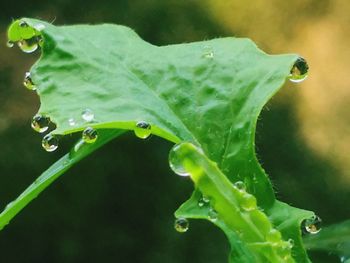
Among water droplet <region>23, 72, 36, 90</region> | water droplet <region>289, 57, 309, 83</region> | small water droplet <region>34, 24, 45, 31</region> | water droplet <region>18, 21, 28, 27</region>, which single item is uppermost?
small water droplet <region>34, 24, 45, 31</region>

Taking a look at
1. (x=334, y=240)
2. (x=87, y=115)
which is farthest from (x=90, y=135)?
(x=334, y=240)

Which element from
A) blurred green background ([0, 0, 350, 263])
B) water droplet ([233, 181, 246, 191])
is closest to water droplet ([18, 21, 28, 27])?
water droplet ([233, 181, 246, 191])

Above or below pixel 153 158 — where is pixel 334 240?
above

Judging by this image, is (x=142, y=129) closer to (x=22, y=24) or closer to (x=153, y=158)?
(x=22, y=24)

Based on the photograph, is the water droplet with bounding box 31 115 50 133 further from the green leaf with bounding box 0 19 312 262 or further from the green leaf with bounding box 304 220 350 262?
the green leaf with bounding box 304 220 350 262

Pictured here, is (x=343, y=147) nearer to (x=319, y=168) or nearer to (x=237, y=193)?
(x=319, y=168)

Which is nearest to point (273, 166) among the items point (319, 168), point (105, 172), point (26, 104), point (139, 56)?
point (319, 168)

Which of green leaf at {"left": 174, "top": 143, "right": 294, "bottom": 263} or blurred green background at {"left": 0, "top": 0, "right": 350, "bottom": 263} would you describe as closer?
green leaf at {"left": 174, "top": 143, "right": 294, "bottom": 263}
